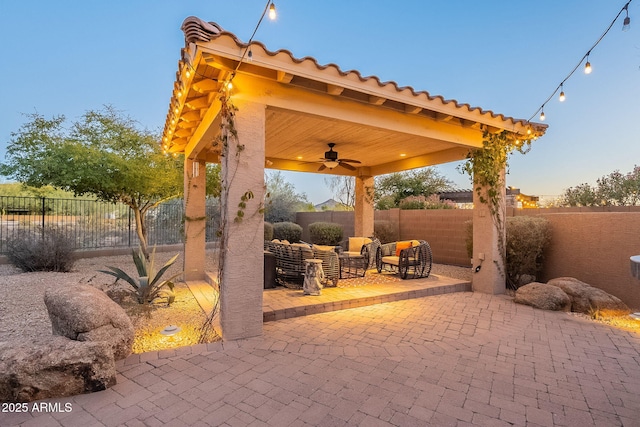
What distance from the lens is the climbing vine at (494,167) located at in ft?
19.2

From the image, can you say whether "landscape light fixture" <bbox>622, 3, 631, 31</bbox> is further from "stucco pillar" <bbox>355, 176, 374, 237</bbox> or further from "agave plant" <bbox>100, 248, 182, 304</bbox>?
"stucco pillar" <bbox>355, 176, 374, 237</bbox>

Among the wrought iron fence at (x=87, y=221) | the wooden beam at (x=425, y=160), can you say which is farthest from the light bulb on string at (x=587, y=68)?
the wrought iron fence at (x=87, y=221)

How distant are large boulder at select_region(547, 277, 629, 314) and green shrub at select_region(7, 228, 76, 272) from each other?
10.6m

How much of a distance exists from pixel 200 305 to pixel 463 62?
12328 mm

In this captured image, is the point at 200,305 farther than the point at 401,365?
Yes

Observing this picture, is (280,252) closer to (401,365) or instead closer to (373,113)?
(373,113)

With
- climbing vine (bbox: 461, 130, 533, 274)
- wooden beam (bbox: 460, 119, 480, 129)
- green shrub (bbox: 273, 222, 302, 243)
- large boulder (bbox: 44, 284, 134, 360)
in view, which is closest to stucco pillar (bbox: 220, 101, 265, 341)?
large boulder (bbox: 44, 284, 134, 360)

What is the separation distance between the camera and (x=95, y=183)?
309 inches

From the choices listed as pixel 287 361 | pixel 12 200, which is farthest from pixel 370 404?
pixel 12 200

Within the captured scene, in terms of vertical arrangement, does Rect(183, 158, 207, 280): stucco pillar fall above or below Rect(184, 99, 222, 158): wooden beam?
below

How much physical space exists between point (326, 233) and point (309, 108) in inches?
352

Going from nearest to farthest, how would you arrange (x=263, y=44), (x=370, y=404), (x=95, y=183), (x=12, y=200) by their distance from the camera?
(x=370, y=404)
(x=263, y=44)
(x=95, y=183)
(x=12, y=200)

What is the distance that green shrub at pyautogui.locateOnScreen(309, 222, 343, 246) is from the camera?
12.7 m

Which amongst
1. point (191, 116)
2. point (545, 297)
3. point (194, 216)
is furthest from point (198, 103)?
point (545, 297)
